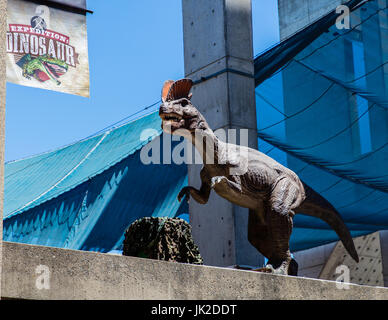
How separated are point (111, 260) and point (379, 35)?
24.3 ft

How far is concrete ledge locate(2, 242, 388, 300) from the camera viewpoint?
134 inches

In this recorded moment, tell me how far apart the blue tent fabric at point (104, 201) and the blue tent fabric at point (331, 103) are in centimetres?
179

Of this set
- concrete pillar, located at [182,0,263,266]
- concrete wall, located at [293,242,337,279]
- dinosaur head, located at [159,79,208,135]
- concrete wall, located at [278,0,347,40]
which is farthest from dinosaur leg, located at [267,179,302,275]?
concrete wall, located at [293,242,337,279]

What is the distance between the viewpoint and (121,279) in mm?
3812

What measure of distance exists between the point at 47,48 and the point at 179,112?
1.60 m

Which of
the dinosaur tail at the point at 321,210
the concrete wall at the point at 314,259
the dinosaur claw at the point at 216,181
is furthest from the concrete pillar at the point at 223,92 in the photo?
the concrete wall at the point at 314,259

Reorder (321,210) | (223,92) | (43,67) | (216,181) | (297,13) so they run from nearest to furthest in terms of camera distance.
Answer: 1. (216,181)
2. (43,67)
3. (321,210)
4. (223,92)
5. (297,13)

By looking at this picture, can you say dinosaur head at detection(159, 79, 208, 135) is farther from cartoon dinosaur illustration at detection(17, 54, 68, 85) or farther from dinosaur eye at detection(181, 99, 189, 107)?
cartoon dinosaur illustration at detection(17, 54, 68, 85)

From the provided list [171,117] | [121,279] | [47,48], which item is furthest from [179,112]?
[121,279]

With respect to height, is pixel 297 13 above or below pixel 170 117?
above

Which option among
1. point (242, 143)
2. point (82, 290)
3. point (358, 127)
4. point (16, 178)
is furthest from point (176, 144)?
point (82, 290)

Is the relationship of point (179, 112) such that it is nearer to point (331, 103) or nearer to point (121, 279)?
point (121, 279)

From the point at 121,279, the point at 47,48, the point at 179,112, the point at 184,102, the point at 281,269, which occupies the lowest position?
the point at 121,279

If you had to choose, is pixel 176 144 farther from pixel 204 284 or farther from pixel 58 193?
pixel 204 284
